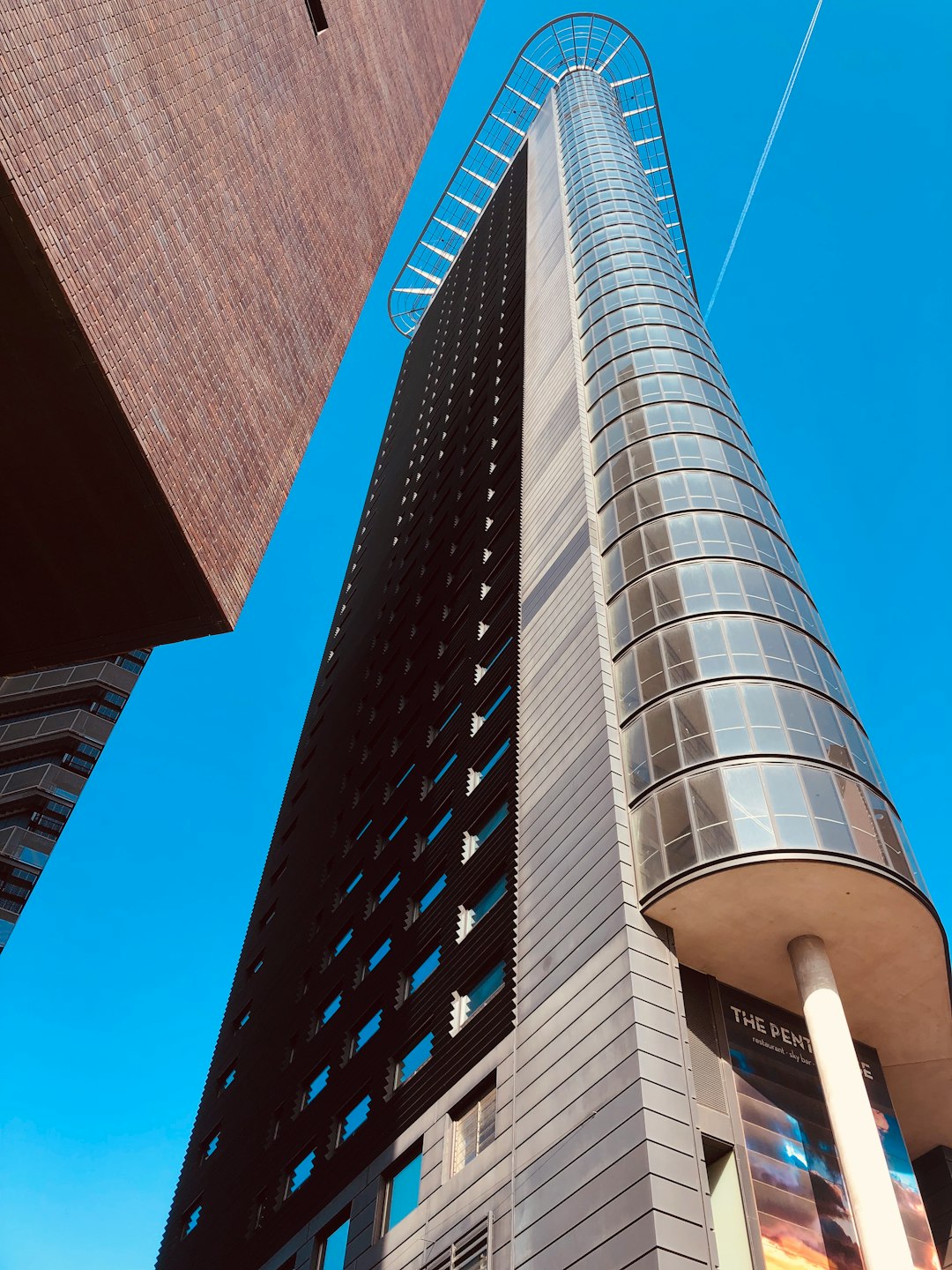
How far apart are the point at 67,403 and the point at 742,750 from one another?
13332 millimetres

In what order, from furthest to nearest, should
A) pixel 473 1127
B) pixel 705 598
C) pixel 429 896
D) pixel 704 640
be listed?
pixel 429 896 → pixel 705 598 → pixel 704 640 → pixel 473 1127

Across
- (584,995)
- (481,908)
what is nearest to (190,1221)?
(481,908)

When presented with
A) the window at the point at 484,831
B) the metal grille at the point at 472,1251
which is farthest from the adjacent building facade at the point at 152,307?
the metal grille at the point at 472,1251

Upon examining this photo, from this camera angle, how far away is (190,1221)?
34.8m

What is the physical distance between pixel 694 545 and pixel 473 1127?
1388 centimetres

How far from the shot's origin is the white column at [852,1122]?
14.6 meters

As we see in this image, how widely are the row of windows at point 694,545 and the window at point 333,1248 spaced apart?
15841 millimetres

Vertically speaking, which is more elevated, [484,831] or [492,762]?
[492,762]

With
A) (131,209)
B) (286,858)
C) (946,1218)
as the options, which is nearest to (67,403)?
(131,209)

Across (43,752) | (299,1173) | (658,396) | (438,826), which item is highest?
(658,396)

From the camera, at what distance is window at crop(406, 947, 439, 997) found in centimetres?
2620

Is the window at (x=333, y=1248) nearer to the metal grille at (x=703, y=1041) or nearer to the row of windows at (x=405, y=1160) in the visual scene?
the row of windows at (x=405, y=1160)

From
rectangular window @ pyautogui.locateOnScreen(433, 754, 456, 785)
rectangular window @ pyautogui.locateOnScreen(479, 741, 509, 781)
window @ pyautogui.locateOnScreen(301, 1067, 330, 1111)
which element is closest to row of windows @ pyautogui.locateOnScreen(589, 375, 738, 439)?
rectangular window @ pyautogui.locateOnScreen(479, 741, 509, 781)

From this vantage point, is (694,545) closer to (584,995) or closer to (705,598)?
(705,598)
